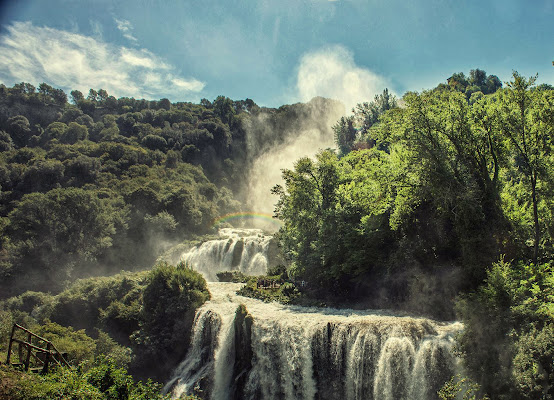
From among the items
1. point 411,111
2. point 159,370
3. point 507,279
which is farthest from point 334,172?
point 159,370

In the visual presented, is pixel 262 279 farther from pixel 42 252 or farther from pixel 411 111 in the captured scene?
pixel 42 252

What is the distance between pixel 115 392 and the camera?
42.9 ft

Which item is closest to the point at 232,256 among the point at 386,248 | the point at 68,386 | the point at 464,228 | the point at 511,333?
the point at 386,248

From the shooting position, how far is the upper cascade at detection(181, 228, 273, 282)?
149ft

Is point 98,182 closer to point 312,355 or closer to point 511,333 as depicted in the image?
point 312,355

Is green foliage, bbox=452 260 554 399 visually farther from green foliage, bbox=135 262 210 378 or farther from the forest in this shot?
green foliage, bbox=135 262 210 378

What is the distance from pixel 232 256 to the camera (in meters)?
47.4

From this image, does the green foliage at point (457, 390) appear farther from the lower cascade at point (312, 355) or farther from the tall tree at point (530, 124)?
the tall tree at point (530, 124)

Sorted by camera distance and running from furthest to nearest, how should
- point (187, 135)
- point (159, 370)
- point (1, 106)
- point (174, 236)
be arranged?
1. point (187, 135)
2. point (1, 106)
3. point (174, 236)
4. point (159, 370)

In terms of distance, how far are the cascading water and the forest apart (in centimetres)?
177

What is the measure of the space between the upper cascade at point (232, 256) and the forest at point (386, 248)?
9.43 m

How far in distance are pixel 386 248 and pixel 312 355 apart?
34.2 feet

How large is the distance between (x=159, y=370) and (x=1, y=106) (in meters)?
101

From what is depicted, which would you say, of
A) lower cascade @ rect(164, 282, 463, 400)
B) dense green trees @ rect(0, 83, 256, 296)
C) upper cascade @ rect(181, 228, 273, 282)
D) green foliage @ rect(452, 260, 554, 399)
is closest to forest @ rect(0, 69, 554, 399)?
green foliage @ rect(452, 260, 554, 399)
